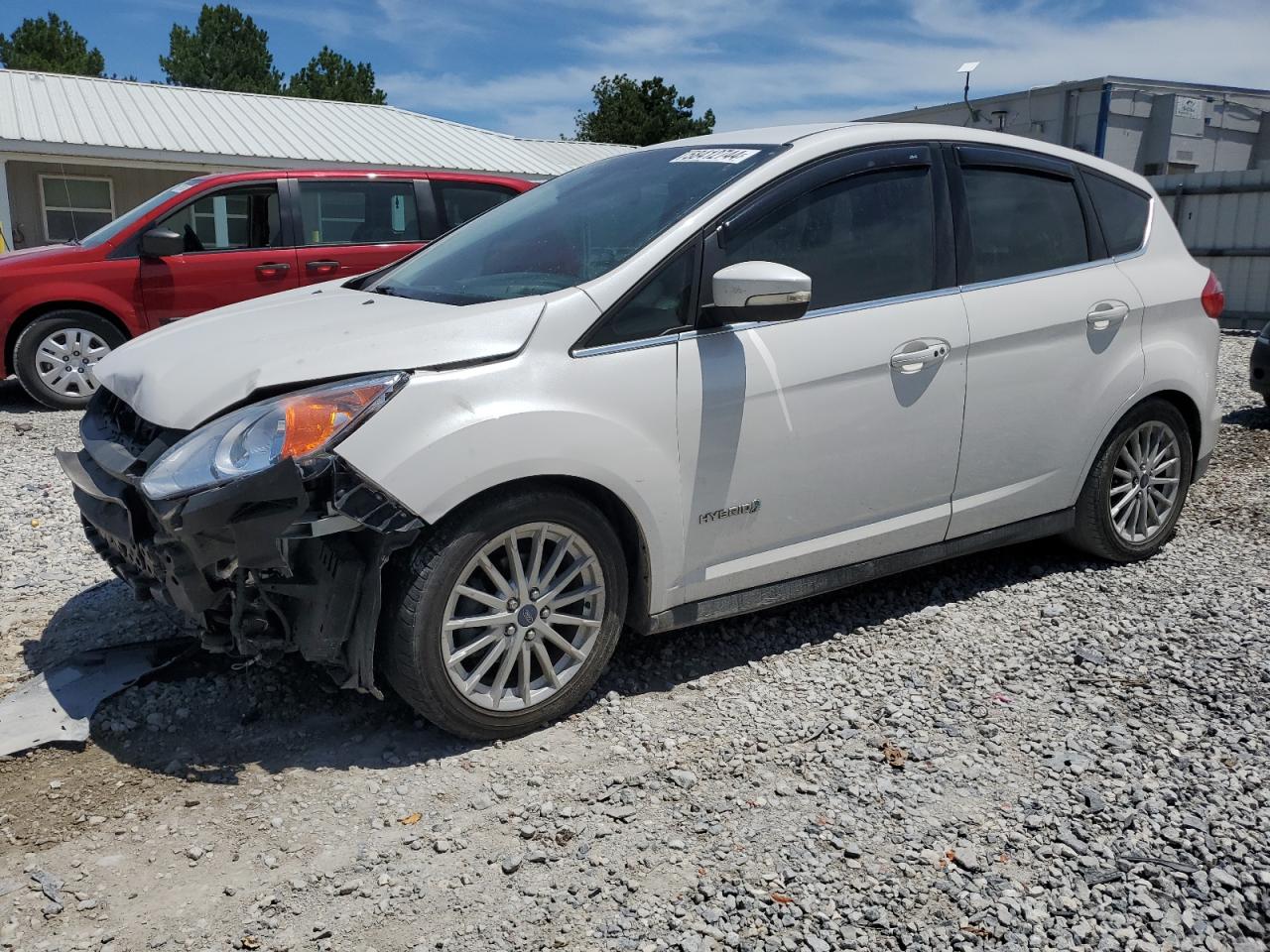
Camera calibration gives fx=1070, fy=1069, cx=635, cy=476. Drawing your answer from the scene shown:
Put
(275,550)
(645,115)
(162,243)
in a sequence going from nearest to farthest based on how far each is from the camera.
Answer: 1. (275,550)
2. (162,243)
3. (645,115)

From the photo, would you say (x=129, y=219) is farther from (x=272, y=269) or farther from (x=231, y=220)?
(x=272, y=269)

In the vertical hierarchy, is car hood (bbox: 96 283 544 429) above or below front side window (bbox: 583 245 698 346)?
below

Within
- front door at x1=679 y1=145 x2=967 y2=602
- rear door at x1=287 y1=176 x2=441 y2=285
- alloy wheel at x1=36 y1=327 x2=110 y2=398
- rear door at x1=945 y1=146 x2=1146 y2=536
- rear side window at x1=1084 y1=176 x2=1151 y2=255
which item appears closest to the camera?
front door at x1=679 y1=145 x2=967 y2=602

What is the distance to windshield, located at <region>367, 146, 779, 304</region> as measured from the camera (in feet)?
11.8

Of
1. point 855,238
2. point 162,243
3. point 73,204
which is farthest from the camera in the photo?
point 73,204

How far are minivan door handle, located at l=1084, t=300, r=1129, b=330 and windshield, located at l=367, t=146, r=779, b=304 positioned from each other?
160 cm

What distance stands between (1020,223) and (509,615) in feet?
8.83

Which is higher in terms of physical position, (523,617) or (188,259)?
(188,259)

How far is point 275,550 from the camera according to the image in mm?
2850

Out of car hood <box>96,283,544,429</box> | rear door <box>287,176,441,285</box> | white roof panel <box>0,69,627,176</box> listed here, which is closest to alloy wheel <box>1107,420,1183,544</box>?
car hood <box>96,283,544,429</box>

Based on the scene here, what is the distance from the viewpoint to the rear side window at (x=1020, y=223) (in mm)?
4215

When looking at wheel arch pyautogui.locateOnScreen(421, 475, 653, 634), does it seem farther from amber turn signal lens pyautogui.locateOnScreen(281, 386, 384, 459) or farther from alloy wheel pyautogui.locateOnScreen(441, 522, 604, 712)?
amber turn signal lens pyautogui.locateOnScreen(281, 386, 384, 459)

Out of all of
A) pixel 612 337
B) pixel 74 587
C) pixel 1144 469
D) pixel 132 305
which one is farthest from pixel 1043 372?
pixel 132 305

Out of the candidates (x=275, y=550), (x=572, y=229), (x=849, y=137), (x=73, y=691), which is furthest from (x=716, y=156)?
(x=73, y=691)
